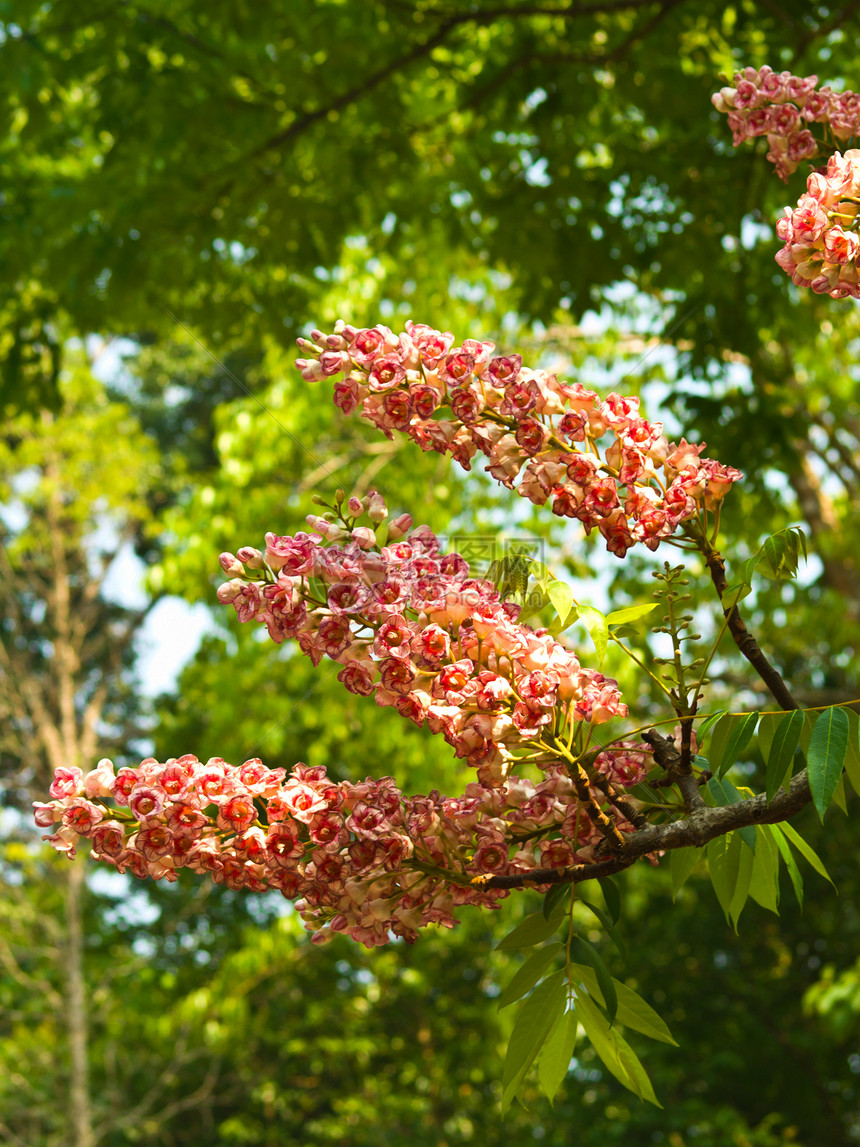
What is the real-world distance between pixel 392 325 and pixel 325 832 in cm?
544

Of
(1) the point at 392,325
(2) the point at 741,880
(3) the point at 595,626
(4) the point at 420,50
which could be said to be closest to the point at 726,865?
(2) the point at 741,880

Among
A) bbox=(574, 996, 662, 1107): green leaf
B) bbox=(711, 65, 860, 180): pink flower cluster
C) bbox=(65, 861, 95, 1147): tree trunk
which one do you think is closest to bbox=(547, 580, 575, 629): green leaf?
bbox=(574, 996, 662, 1107): green leaf

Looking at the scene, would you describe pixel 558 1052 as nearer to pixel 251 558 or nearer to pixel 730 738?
pixel 730 738

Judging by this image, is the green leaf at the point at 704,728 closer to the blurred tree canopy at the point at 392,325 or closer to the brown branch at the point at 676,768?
the brown branch at the point at 676,768

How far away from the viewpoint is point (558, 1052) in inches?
37.2

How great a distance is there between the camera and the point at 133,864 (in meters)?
0.86

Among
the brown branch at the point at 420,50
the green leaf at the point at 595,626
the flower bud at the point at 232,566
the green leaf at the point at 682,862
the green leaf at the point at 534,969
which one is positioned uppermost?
the brown branch at the point at 420,50

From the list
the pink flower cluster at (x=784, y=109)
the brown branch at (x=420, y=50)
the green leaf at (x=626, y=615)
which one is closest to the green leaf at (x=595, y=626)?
the green leaf at (x=626, y=615)

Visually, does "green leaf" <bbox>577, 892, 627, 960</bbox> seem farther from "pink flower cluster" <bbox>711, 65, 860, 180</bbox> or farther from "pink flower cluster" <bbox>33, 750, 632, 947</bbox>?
"pink flower cluster" <bbox>711, 65, 860, 180</bbox>

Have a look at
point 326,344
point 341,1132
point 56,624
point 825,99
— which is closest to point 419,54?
point 825,99

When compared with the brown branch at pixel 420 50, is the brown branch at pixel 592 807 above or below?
below

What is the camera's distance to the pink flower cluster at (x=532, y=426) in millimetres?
893

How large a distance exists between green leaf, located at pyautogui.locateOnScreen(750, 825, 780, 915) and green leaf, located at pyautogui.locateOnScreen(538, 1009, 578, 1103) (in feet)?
0.69

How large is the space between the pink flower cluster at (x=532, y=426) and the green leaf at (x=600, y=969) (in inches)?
13.7
